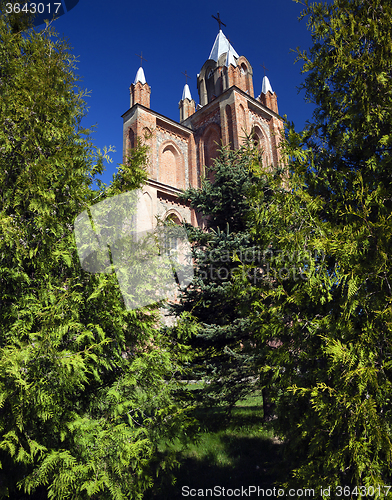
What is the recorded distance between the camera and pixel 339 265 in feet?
10.3

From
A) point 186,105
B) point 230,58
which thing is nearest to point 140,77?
point 186,105

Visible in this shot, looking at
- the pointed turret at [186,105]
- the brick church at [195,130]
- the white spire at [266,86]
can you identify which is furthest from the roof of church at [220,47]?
the pointed turret at [186,105]

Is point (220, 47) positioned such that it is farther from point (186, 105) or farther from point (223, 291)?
point (223, 291)

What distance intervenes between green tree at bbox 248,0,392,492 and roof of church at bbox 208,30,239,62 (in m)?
20.9

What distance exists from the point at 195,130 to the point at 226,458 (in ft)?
59.9

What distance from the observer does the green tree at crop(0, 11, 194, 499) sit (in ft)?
9.83

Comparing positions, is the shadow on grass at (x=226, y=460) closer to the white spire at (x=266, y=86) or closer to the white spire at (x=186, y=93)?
the white spire at (x=186, y=93)

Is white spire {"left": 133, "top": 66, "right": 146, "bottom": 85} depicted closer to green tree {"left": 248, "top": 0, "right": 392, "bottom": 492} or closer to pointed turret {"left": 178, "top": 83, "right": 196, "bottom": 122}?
pointed turret {"left": 178, "top": 83, "right": 196, "bottom": 122}

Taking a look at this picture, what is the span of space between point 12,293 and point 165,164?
648 inches

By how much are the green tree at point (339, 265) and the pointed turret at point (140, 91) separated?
16.0 meters

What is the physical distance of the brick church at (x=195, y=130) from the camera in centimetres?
1714

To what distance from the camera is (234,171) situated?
24.9 ft

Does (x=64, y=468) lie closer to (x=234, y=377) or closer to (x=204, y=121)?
(x=234, y=377)

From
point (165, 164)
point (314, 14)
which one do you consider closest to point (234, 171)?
point (314, 14)
